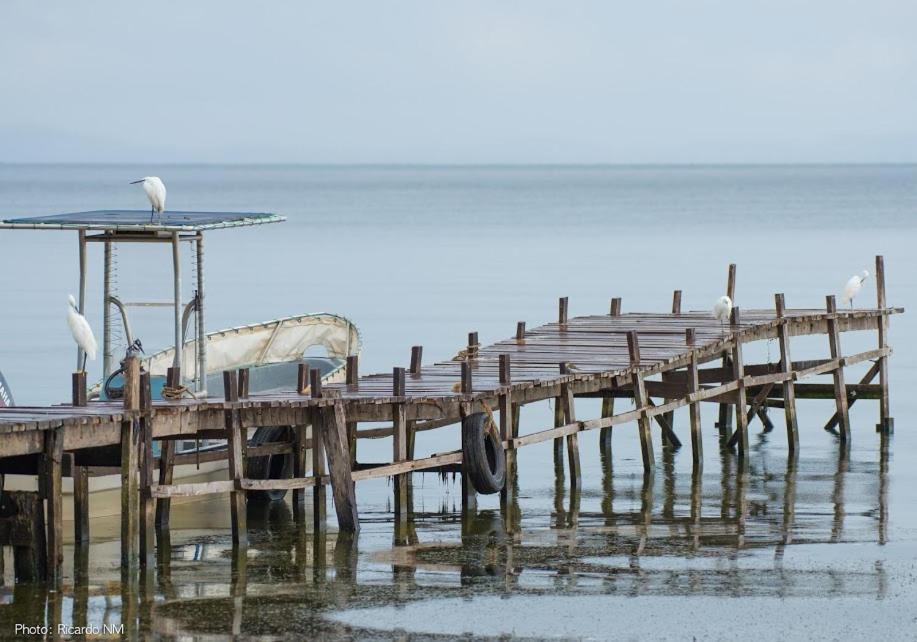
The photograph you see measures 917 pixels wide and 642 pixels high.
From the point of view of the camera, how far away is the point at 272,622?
13.8 metres

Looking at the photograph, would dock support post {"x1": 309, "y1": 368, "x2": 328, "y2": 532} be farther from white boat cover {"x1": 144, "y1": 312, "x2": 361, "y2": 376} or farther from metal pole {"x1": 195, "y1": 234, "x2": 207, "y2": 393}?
white boat cover {"x1": 144, "y1": 312, "x2": 361, "y2": 376}

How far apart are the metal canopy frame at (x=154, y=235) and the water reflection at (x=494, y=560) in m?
2.24

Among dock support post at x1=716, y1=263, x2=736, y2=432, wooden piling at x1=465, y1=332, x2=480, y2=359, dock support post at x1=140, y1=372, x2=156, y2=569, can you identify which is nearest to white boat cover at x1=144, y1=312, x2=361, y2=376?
wooden piling at x1=465, y1=332, x2=480, y2=359

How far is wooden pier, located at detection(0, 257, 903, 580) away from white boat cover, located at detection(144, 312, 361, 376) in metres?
3.51

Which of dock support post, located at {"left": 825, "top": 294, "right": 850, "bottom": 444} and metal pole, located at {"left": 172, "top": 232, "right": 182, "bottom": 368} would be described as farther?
dock support post, located at {"left": 825, "top": 294, "right": 850, "bottom": 444}

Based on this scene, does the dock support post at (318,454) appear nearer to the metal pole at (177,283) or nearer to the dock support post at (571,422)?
the metal pole at (177,283)

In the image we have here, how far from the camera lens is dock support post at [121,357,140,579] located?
1495 centimetres

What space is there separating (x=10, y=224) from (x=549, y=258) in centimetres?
4780

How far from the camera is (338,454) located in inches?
663

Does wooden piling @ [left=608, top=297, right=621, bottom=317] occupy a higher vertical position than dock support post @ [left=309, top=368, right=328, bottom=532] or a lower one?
higher

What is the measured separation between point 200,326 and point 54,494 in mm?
4450

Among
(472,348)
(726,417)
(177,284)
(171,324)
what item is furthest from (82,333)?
(726,417)

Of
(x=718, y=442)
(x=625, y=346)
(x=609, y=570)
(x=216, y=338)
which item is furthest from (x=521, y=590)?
(x=718, y=442)

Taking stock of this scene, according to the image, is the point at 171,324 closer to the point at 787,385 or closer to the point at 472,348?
the point at 472,348
